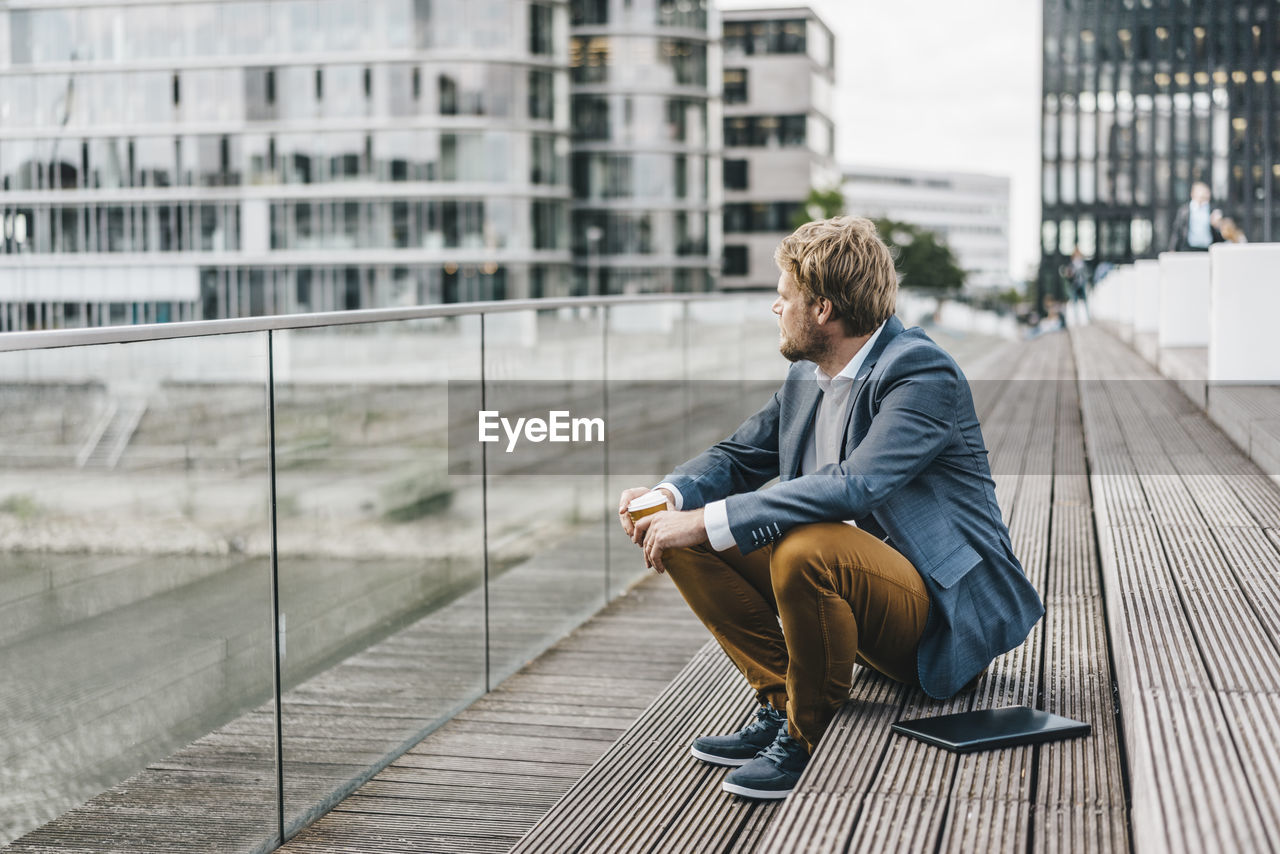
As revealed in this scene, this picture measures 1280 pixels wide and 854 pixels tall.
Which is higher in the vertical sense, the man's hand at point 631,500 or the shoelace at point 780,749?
the man's hand at point 631,500

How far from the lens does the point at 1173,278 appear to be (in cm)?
1020

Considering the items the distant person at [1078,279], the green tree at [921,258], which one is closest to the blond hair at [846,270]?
the distant person at [1078,279]

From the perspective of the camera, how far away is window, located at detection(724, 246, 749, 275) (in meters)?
75.2

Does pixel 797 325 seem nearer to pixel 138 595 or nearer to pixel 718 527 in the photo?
pixel 718 527

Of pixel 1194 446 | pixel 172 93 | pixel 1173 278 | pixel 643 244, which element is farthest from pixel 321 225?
pixel 1194 446

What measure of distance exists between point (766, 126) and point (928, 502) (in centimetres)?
7616

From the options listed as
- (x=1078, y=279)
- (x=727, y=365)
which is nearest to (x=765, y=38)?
(x=1078, y=279)

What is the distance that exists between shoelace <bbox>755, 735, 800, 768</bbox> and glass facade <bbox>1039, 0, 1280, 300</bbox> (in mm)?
71688

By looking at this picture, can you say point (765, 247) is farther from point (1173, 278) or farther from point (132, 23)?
point (1173, 278)

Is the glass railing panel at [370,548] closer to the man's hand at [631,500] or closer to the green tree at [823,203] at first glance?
the man's hand at [631,500]

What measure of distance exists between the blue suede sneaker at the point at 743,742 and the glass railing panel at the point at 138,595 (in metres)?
1.24

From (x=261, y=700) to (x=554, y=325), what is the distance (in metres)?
3.05

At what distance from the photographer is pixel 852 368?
293 cm

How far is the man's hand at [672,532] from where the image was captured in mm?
2859
